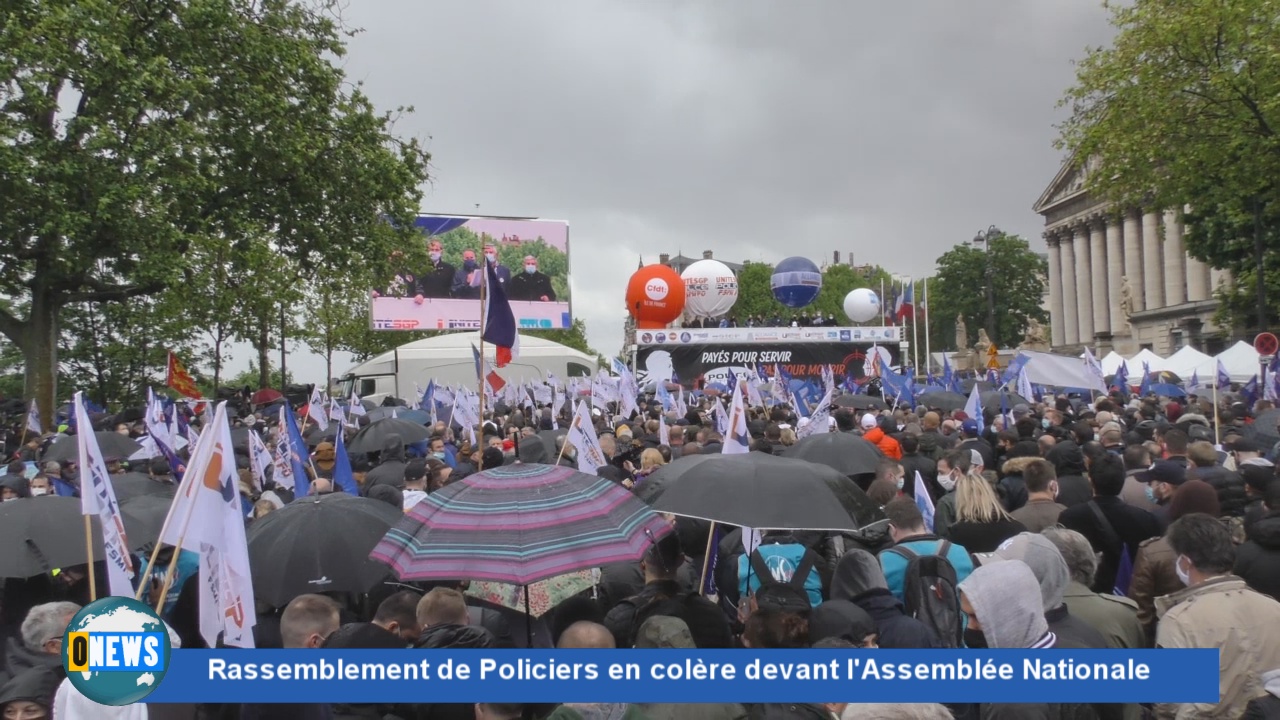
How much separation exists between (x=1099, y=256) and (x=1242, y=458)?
72.1 m

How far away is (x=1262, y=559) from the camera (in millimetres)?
5008

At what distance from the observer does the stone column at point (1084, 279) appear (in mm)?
77562

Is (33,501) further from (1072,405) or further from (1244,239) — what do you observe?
(1244,239)

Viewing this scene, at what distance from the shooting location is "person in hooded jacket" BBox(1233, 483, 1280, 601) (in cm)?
492

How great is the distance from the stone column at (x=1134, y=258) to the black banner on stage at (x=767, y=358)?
97.3ft

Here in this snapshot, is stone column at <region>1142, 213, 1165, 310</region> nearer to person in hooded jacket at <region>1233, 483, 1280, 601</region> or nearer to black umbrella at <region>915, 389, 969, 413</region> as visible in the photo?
black umbrella at <region>915, 389, 969, 413</region>

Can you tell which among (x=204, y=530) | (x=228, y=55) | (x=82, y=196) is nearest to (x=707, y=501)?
(x=204, y=530)

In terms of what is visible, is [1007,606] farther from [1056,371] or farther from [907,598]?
[1056,371]

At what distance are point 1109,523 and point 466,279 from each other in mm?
43358

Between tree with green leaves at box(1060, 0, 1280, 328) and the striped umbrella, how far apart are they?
793 inches

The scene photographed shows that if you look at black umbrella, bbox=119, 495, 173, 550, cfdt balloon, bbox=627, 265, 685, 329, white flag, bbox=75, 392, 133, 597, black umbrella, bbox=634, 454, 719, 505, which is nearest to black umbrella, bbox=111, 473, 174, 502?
black umbrella, bbox=119, 495, 173, 550

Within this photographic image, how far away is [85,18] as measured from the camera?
19672 mm

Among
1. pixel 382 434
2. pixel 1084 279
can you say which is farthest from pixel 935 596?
pixel 1084 279

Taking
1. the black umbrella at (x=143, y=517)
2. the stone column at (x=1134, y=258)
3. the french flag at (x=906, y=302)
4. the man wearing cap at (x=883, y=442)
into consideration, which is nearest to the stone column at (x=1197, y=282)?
the stone column at (x=1134, y=258)
